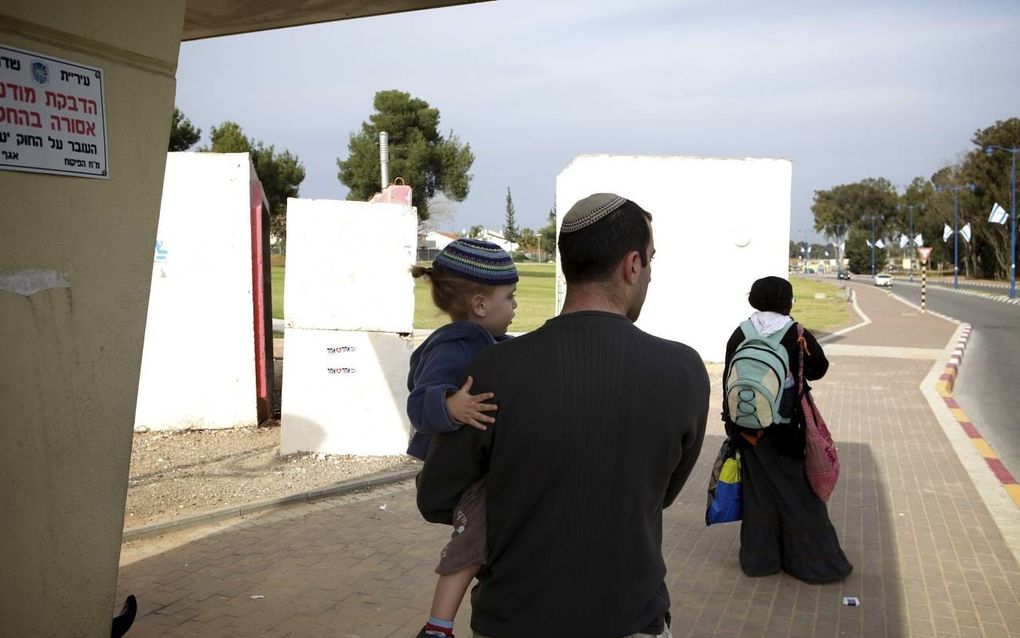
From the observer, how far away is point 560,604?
1885 millimetres

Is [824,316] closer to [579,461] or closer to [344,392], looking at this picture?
[344,392]

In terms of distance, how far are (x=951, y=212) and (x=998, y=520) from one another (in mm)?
79821

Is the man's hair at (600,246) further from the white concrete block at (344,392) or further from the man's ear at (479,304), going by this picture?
the white concrete block at (344,392)

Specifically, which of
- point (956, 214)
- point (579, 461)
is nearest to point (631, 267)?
point (579, 461)

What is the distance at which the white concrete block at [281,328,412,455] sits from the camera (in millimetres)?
7539

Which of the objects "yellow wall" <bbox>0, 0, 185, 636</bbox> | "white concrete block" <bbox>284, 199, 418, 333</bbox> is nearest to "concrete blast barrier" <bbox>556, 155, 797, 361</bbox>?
"white concrete block" <bbox>284, 199, 418, 333</bbox>

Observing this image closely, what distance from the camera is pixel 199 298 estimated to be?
842 cm

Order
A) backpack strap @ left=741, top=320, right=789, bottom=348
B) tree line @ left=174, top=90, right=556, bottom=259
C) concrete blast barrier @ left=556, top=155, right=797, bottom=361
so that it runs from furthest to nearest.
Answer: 1. tree line @ left=174, top=90, right=556, bottom=259
2. concrete blast barrier @ left=556, top=155, right=797, bottom=361
3. backpack strap @ left=741, top=320, right=789, bottom=348

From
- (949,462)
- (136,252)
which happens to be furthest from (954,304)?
(136,252)

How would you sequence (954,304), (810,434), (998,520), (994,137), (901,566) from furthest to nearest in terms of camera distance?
(994,137)
(954,304)
(998,520)
(901,566)
(810,434)

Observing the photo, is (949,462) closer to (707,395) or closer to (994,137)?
(707,395)

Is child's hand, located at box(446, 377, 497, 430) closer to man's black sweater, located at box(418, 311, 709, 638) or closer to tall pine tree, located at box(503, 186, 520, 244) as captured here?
man's black sweater, located at box(418, 311, 709, 638)

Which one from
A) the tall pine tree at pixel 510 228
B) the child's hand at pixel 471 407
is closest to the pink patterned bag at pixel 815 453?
the child's hand at pixel 471 407

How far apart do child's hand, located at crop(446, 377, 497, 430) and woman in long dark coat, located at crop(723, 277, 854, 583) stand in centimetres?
336
